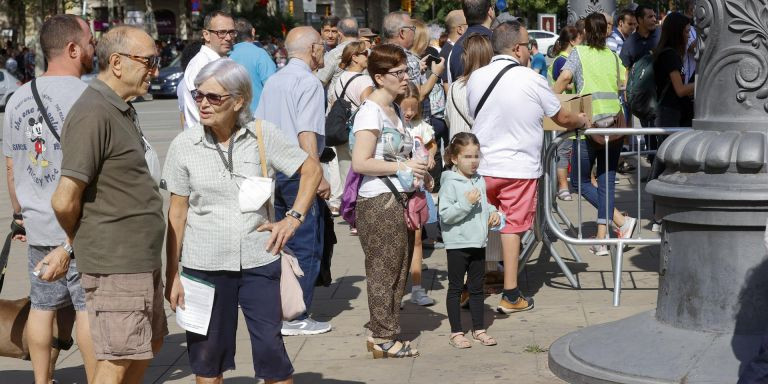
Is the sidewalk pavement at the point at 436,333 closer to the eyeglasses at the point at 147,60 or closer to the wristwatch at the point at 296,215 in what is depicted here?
the wristwatch at the point at 296,215

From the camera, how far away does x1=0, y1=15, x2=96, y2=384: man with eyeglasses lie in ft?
18.6

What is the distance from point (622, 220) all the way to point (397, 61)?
3236mm

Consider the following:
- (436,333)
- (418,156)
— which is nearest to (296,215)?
(418,156)

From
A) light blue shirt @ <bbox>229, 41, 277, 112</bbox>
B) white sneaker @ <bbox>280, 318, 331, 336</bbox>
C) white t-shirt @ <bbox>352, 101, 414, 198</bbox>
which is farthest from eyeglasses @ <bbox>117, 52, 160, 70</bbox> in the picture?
light blue shirt @ <bbox>229, 41, 277, 112</bbox>

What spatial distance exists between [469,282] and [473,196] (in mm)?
541

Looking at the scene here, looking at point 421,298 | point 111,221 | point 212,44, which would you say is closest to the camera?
point 111,221

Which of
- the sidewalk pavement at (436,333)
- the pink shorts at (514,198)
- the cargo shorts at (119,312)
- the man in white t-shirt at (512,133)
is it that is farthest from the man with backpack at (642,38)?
the cargo shorts at (119,312)

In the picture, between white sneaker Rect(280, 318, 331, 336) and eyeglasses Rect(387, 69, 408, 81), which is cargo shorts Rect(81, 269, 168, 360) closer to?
eyeglasses Rect(387, 69, 408, 81)

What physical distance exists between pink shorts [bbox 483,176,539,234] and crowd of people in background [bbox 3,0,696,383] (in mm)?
13

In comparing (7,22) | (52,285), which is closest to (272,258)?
(52,285)

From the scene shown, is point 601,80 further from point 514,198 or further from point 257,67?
point 257,67

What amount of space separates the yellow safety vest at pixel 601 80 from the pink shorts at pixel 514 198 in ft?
8.86

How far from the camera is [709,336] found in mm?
5449

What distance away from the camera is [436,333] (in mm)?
7301
